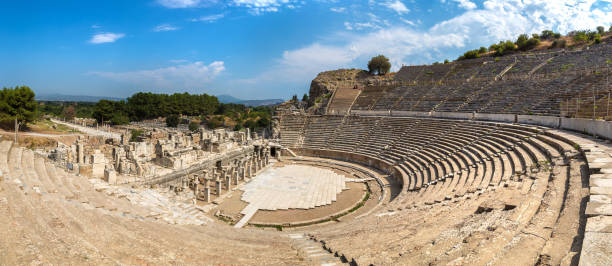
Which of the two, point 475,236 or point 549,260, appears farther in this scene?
point 475,236

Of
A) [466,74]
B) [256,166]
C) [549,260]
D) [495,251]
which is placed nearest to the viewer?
[549,260]

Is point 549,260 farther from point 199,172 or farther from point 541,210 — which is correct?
point 199,172

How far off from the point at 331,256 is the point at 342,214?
7945 millimetres

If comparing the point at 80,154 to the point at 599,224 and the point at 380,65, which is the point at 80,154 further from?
the point at 380,65

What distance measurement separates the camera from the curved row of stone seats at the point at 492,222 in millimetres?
4258

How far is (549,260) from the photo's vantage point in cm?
372

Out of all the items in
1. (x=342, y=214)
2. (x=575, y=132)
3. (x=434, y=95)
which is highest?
(x=434, y=95)

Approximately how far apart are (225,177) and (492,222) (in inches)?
550

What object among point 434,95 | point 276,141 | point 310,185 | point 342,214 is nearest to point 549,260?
point 342,214

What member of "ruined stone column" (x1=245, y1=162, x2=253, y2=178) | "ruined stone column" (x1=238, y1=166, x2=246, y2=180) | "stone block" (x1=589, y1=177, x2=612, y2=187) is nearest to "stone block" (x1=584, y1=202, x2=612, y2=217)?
"stone block" (x1=589, y1=177, x2=612, y2=187)

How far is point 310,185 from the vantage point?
17844mm

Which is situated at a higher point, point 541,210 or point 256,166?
point 541,210

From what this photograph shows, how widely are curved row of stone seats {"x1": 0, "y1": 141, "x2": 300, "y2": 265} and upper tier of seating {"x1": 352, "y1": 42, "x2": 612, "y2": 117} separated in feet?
50.2

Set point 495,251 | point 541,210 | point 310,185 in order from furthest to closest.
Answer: point 310,185 < point 541,210 < point 495,251
